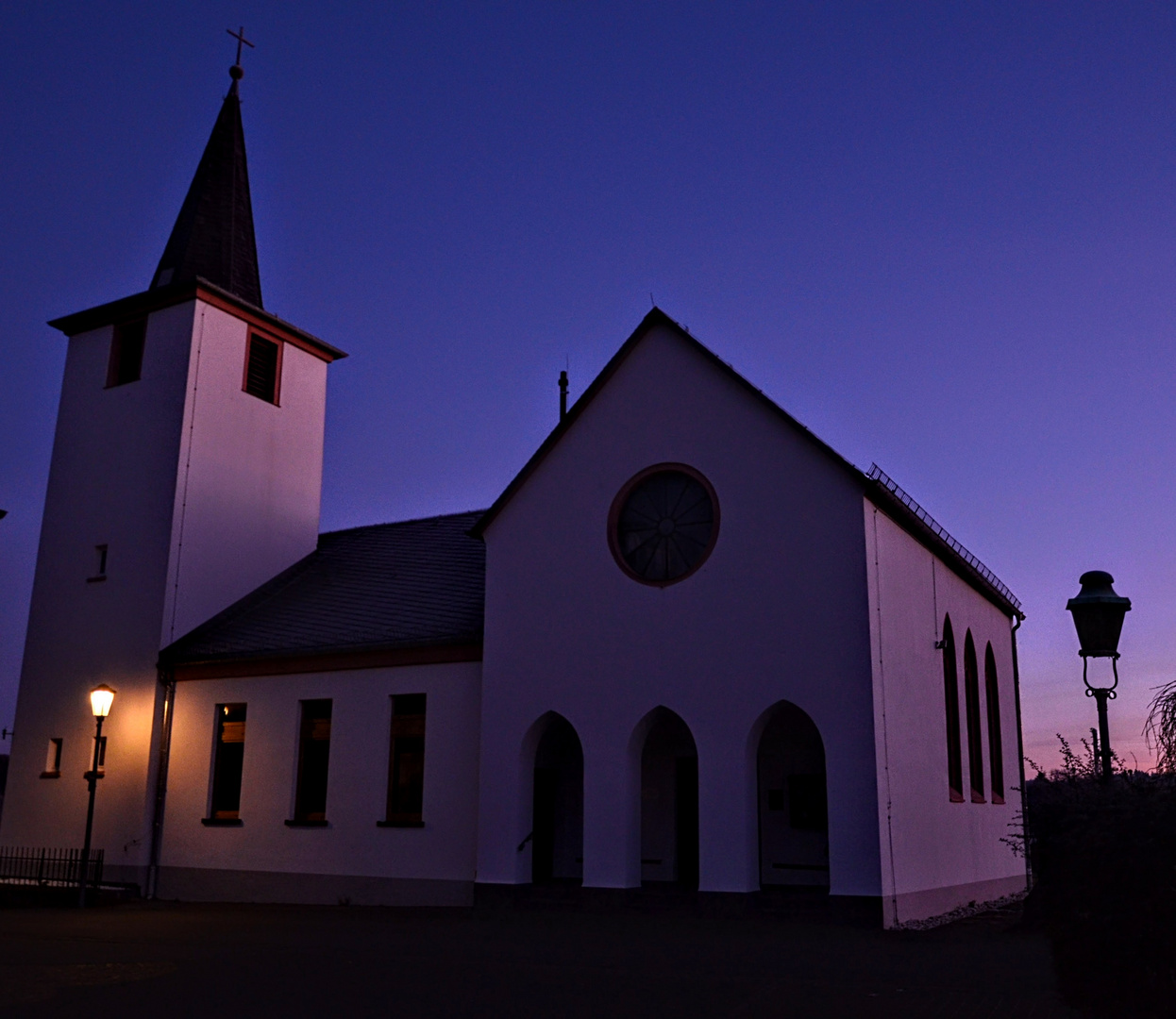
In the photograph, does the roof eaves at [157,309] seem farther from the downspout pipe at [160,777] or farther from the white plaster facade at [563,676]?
the downspout pipe at [160,777]

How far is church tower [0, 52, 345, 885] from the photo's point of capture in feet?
82.9

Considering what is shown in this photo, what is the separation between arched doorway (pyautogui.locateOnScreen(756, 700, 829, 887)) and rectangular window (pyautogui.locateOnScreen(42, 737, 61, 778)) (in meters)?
15.4

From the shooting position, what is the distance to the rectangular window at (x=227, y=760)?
78.5ft

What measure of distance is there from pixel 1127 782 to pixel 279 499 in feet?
77.4

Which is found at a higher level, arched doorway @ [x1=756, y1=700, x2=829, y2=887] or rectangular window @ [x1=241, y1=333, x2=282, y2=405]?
rectangular window @ [x1=241, y1=333, x2=282, y2=405]

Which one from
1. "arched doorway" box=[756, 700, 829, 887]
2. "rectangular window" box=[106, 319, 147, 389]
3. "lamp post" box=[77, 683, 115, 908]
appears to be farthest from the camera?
"rectangular window" box=[106, 319, 147, 389]

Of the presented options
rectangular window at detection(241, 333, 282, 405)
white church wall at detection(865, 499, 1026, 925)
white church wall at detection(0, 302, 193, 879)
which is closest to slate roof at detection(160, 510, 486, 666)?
white church wall at detection(0, 302, 193, 879)

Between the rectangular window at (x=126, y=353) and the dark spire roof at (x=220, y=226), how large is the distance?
46.2 inches

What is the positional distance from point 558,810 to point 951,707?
293 inches

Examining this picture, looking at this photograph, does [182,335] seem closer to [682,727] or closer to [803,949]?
[682,727]

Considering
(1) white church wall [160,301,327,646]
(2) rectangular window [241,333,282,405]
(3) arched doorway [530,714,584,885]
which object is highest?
(2) rectangular window [241,333,282,405]

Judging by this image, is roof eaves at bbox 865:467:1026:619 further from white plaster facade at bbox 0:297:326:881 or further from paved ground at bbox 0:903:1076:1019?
white plaster facade at bbox 0:297:326:881

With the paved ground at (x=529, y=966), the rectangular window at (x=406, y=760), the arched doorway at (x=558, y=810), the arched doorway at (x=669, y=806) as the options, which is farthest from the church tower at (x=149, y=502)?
the arched doorway at (x=669, y=806)

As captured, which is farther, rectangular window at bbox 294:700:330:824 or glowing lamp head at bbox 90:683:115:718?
rectangular window at bbox 294:700:330:824
